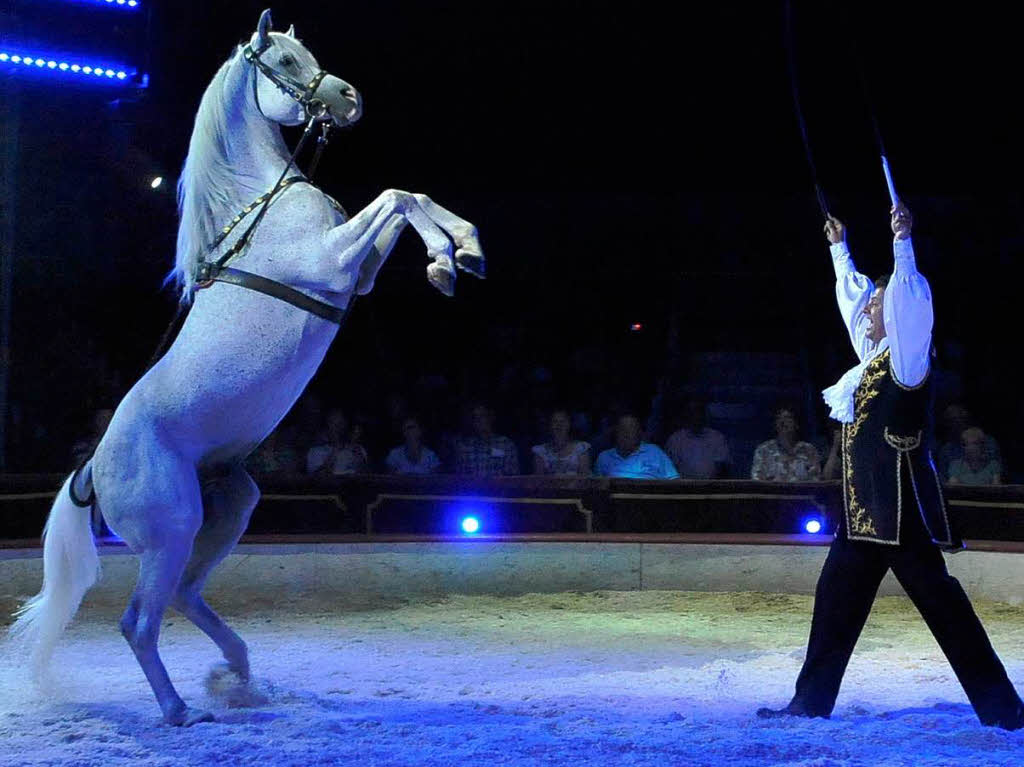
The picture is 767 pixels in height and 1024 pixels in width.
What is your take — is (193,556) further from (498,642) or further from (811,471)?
(811,471)

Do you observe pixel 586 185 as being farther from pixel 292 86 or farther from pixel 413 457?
Answer: pixel 292 86

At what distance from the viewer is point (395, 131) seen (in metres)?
12.0

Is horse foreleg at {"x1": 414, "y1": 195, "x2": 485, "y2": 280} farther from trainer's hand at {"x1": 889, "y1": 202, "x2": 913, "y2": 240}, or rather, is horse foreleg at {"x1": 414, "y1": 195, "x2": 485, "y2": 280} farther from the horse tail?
the horse tail

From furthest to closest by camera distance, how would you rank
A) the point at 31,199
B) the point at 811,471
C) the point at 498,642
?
the point at 31,199 < the point at 811,471 < the point at 498,642

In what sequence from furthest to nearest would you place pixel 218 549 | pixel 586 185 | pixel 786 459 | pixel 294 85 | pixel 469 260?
pixel 586 185, pixel 786 459, pixel 218 549, pixel 294 85, pixel 469 260

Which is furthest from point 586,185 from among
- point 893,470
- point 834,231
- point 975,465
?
point 893,470

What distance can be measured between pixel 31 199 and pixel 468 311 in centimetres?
459

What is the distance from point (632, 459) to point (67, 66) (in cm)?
488

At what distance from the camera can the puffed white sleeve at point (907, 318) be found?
3.82 meters

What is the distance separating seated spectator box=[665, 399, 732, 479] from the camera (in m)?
9.24

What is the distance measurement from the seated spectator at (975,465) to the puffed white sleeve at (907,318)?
16.7 ft

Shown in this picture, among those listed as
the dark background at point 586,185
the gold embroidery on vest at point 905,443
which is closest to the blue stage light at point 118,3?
the dark background at point 586,185

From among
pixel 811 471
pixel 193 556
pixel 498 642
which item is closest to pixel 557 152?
pixel 811 471

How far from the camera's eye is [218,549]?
4609 millimetres
